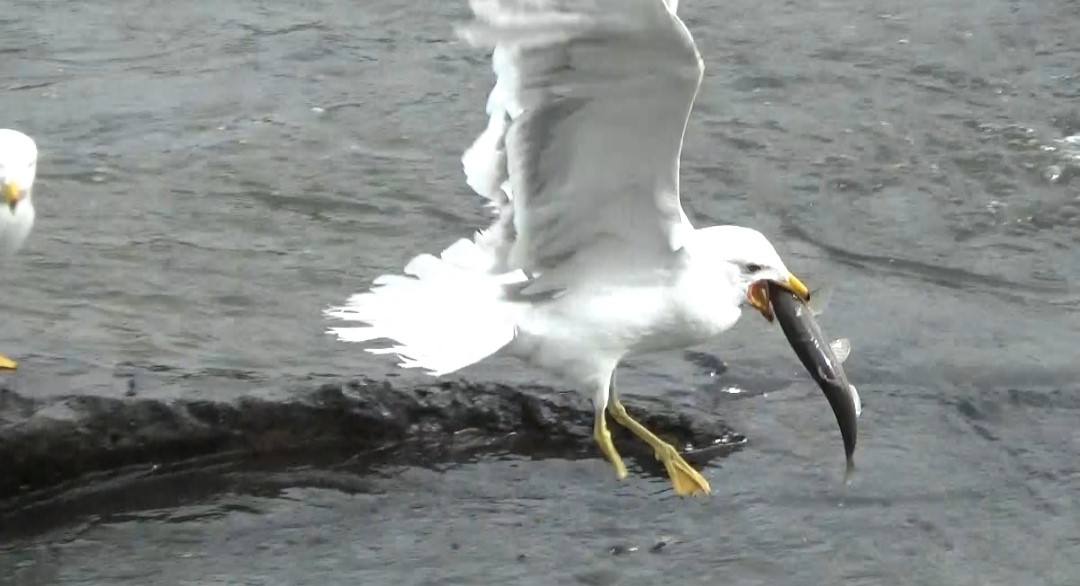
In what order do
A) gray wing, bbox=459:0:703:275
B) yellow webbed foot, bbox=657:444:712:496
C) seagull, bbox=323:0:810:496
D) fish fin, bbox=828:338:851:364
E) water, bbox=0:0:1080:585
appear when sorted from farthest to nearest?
fish fin, bbox=828:338:851:364 < yellow webbed foot, bbox=657:444:712:496 < water, bbox=0:0:1080:585 < seagull, bbox=323:0:810:496 < gray wing, bbox=459:0:703:275

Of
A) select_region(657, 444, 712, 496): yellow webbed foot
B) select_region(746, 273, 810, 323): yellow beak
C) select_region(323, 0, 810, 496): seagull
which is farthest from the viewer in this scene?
select_region(657, 444, 712, 496): yellow webbed foot

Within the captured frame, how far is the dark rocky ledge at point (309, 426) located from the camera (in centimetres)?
461

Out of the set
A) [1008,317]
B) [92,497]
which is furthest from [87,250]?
[1008,317]

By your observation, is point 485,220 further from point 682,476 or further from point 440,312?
point 682,476

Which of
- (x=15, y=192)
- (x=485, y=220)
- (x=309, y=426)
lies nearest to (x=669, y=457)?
(x=309, y=426)

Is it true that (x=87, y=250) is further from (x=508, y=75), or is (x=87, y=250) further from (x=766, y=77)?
(x=766, y=77)

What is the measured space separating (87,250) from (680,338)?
2238 millimetres

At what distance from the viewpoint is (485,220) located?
647 centimetres

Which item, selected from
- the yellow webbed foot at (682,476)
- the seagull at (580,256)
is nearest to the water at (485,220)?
the yellow webbed foot at (682,476)

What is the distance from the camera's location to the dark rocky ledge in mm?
4609

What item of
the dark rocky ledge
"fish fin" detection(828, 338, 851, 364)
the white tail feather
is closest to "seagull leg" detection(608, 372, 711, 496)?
the dark rocky ledge

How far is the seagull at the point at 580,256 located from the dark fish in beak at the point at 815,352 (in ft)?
0.13

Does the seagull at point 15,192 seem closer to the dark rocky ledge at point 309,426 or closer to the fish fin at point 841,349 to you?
the dark rocky ledge at point 309,426

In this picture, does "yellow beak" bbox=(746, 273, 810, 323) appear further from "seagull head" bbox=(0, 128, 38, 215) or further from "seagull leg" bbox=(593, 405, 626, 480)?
"seagull head" bbox=(0, 128, 38, 215)
